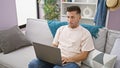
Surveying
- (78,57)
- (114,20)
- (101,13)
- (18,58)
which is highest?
(101,13)

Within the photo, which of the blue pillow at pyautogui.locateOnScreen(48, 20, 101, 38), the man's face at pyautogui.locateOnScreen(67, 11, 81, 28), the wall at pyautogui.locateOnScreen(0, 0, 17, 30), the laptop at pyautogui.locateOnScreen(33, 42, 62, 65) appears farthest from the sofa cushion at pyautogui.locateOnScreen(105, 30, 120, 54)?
the wall at pyautogui.locateOnScreen(0, 0, 17, 30)

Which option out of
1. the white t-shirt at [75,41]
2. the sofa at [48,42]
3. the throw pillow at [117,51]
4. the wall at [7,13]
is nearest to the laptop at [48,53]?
the white t-shirt at [75,41]

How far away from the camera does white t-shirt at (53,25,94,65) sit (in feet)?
5.22

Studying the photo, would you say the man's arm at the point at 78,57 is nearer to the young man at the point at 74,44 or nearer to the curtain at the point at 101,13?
the young man at the point at 74,44

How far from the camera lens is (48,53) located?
4.82 feet

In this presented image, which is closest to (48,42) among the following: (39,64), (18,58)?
(18,58)

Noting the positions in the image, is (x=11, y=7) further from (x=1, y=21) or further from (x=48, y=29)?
(x=48, y=29)

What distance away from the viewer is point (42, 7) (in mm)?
4164

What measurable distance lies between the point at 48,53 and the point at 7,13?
4.60 feet

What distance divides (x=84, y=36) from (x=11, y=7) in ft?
5.03

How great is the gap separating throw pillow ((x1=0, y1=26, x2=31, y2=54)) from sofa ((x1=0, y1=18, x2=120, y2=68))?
0.18ft

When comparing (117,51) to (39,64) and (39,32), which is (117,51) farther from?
(39,32)

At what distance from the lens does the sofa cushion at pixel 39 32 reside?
2143 mm

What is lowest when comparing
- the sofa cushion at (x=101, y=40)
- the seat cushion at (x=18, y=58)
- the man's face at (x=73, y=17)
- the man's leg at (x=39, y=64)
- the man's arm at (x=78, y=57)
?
the seat cushion at (x=18, y=58)
